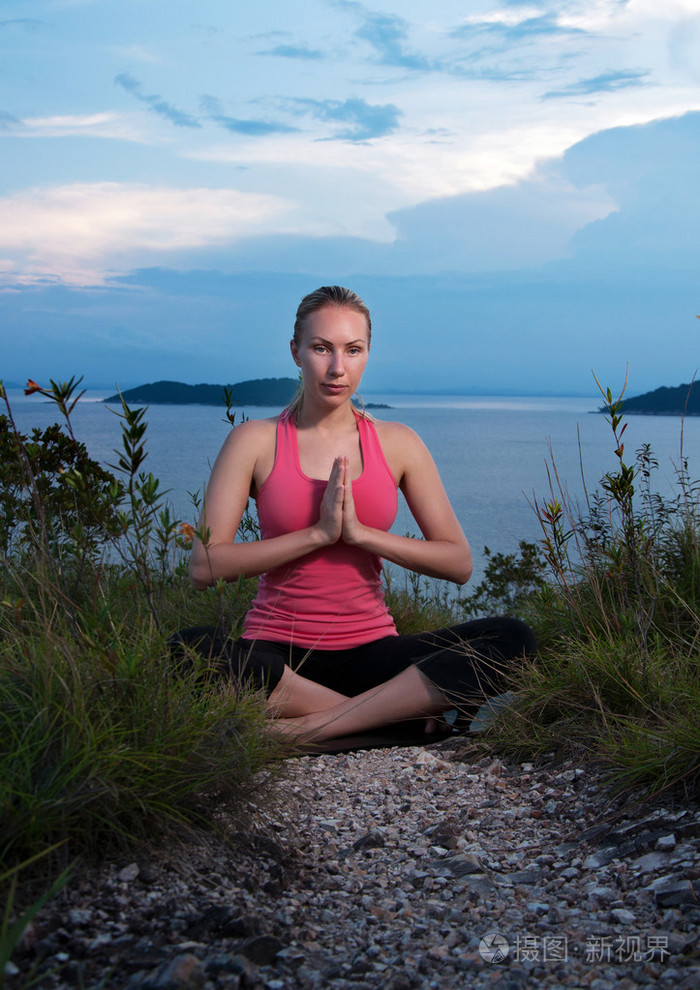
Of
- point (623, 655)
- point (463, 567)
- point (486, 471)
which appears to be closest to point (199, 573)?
point (463, 567)

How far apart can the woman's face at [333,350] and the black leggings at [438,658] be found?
1176mm

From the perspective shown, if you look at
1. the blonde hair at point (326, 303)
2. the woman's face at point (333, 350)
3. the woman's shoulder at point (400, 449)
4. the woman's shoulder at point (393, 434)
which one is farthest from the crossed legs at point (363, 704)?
the blonde hair at point (326, 303)

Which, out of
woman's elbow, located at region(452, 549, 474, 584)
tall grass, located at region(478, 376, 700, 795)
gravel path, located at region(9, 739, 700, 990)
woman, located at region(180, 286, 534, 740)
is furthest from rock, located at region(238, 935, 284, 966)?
woman's elbow, located at region(452, 549, 474, 584)

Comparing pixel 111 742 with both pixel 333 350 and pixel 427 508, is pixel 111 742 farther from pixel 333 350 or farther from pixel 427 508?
pixel 427 508

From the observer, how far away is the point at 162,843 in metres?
2.22

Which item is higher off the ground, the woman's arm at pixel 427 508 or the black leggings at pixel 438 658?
the woman's arm at pixel 427 508

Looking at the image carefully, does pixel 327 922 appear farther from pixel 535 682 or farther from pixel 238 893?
pixel 535 682

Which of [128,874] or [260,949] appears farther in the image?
[128,874]

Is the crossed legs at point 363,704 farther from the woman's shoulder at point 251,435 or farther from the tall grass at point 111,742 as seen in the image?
the woman's shoulder at point 251,435

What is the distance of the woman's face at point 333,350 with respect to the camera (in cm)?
374

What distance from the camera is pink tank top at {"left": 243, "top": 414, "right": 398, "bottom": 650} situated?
3.85 m

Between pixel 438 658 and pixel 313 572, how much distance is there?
699 mm

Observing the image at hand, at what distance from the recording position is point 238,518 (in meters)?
3.81

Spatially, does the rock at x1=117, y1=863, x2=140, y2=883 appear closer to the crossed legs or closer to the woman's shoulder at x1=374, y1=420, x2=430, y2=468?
the crossed legs
